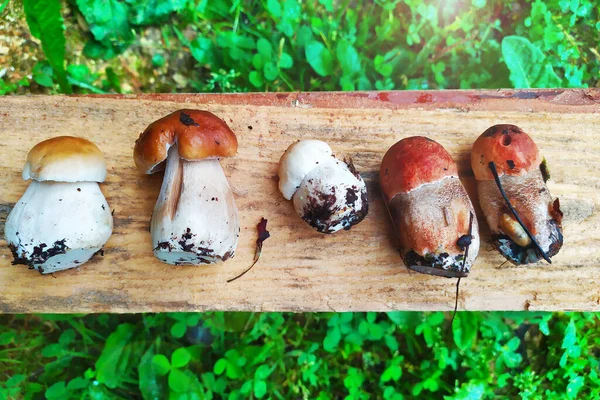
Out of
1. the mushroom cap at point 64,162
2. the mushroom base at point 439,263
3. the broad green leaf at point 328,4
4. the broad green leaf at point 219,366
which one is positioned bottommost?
the broad green leaf at point 219,366

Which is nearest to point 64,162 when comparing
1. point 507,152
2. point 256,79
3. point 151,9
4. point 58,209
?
point 58,209

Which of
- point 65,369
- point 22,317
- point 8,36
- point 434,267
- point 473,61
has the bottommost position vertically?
point 65,369

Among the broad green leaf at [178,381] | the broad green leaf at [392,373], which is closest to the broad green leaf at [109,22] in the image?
the broad green leaf at [178,381]

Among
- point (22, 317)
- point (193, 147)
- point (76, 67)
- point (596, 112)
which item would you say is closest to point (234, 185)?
point (193, 147)

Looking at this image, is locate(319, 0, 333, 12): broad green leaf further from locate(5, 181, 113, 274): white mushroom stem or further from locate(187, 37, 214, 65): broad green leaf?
locate(5, 181, 113, 274): white mushroom stem

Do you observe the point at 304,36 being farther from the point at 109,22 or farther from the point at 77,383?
the point at 77,383

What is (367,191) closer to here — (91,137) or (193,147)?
(193,147)

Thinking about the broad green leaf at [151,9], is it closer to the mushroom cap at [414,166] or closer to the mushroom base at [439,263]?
the mushroom cap at [414,166]
